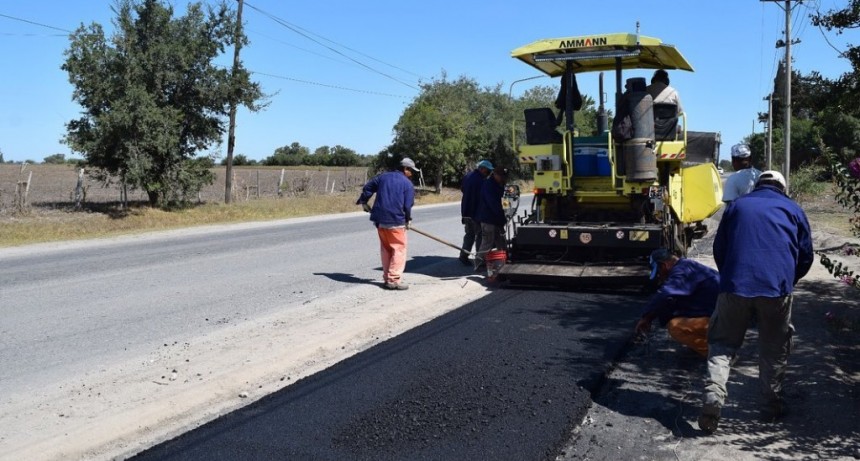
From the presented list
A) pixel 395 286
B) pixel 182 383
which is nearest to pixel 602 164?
pixel 395 286

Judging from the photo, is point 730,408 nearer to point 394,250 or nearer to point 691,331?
point 691,331

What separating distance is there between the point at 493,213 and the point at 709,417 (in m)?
5.88

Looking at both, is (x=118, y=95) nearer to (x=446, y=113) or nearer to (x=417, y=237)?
(x=417, y=237)

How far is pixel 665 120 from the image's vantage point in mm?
9375

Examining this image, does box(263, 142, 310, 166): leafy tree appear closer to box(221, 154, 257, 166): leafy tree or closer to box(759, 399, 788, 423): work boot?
box(221, 154, 257, 166): leafy tree

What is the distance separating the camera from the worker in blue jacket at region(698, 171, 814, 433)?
14.4 ft

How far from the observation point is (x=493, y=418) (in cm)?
473

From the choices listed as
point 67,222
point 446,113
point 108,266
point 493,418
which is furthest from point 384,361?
point 446,113

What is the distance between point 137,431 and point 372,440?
57.1 inches

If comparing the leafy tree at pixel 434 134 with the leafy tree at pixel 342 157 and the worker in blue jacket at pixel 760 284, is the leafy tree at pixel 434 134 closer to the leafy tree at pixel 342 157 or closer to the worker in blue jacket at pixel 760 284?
the worker in blue jacket at pixel 760 284

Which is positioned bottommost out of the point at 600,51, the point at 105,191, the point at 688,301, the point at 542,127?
the point at 688,301

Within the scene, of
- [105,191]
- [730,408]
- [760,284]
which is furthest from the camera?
[105,191]

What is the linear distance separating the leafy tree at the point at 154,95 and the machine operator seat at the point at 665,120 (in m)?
18.0

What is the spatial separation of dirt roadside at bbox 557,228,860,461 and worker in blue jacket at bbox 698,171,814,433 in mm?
197
